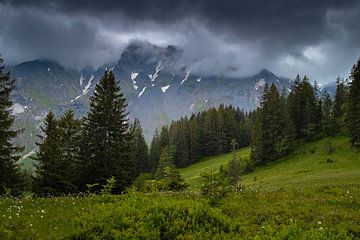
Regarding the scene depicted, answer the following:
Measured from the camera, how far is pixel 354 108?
75.6 meters

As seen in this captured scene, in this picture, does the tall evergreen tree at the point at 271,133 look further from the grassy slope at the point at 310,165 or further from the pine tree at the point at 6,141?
the pine tree at the point at 6,141

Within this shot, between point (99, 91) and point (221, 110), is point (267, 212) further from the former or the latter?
point (221, 110)

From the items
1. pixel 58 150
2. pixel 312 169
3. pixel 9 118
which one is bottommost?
pixel 312 169

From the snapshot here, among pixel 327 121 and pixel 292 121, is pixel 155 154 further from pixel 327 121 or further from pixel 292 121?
pixel 327 121

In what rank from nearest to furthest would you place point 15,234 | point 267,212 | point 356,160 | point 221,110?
point 15,234 < point 267,212 < point 356,160 < point 221,110

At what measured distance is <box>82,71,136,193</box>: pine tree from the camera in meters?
49.3

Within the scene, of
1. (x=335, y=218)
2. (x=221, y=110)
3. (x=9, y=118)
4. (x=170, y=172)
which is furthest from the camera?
(x=221, y=110)

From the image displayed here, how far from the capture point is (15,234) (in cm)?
1098

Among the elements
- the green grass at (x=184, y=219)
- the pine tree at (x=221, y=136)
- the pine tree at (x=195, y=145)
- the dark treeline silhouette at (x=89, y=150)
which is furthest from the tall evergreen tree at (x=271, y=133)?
the green grass at (x=184, y=219)

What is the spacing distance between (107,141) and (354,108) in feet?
162

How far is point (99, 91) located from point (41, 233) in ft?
142

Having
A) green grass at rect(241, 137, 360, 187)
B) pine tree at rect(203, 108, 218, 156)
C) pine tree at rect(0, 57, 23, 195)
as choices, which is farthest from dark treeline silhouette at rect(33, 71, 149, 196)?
pine tree at rect(203, 108, 218, 156)

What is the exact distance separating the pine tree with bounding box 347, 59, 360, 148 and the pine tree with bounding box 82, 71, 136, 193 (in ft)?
141

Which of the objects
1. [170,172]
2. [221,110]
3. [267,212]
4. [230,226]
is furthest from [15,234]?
[221,110]
